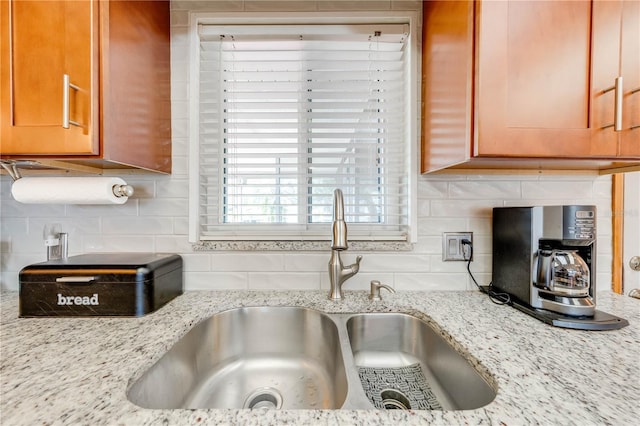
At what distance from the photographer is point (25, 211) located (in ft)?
3.74

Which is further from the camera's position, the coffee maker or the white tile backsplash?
the white tile backsplash

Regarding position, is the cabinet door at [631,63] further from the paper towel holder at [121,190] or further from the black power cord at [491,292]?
the paper towel holder at [121,190]

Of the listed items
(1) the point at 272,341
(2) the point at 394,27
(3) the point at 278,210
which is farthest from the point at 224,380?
(2) the point at 394,27

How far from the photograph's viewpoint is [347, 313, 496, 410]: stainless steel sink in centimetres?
69

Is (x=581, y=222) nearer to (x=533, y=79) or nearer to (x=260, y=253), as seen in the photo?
(x=533, y=79)

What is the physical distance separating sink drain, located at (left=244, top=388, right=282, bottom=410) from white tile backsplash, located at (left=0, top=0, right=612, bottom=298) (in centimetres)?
37

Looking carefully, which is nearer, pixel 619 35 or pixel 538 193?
pixel 619 35

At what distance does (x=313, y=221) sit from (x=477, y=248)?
71 centimetres

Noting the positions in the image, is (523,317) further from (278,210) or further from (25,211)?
(25,211)

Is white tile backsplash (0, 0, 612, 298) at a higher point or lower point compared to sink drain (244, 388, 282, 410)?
higher

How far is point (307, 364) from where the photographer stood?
3.14 ft

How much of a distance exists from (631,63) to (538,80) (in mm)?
297

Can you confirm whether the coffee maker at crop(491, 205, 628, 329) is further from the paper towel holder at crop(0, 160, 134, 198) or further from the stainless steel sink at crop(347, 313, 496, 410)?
the paper towel holder at crop(0, 160, 134, 198)

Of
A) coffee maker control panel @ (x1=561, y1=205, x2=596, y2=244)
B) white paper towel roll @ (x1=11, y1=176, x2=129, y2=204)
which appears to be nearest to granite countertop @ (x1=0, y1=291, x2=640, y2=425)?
coffee maker control panel @ (x1=561, y1=205, x2=596, y2=244)
